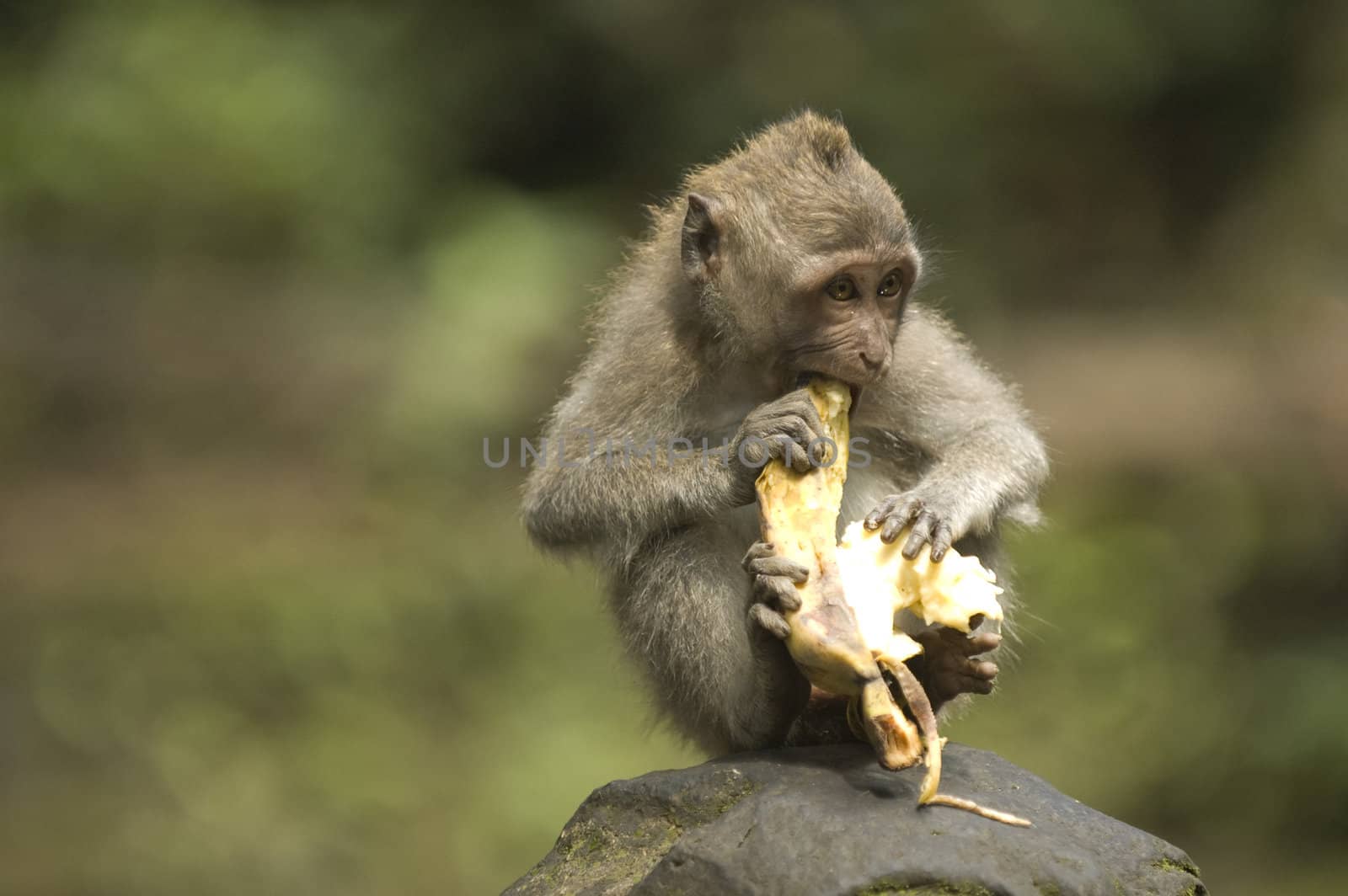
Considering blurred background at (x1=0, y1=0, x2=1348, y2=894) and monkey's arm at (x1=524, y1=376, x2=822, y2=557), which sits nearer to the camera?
monkey's arm at (x1=524, y1=376, x2=822, y2=557)

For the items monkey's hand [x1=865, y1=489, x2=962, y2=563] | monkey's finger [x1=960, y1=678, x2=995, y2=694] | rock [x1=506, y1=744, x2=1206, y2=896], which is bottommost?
rock [x1=506, y1=744, x2=1206, y2=896]

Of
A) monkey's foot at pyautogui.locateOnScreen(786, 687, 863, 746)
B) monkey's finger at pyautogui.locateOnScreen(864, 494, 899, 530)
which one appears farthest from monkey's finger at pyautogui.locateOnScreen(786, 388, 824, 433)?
monkey's foot at pyautogui.locateOnScreen(786, 687, 863, 746)

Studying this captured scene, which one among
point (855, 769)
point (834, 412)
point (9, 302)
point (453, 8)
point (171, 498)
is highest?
point (453, 8)

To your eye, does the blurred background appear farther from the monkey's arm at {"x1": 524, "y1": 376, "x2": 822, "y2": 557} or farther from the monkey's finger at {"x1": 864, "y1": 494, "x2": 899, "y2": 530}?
the monkey's finger at {"x1": 864, "y1": 494, "x2": 899, "y2": 530}

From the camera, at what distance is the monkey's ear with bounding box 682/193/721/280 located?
6.38 metres

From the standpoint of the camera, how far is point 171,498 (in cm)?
1362

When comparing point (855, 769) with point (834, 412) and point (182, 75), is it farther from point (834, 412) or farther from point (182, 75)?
point (182, 75)

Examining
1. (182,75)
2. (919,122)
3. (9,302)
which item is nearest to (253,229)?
(182,75)

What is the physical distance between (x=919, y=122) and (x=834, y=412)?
9.22 meters

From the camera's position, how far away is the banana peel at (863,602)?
5352 millimetres

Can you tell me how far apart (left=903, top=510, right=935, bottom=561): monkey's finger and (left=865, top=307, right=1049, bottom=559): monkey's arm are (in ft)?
0.95

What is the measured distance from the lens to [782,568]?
5.59 meters

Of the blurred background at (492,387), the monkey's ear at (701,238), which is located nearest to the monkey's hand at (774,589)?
the monkey's ear at (701,238)

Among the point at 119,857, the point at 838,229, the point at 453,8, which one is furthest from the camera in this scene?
the point at 453,8
